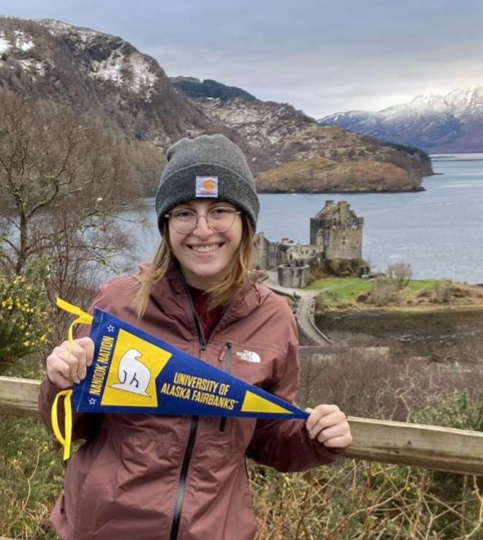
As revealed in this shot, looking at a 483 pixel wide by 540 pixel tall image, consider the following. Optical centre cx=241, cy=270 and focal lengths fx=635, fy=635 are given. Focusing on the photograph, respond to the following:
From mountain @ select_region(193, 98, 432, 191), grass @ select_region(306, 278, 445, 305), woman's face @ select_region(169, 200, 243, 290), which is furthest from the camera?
mountain @ select_region(193, 98, 432, 191)

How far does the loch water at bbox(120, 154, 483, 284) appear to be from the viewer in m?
63.5

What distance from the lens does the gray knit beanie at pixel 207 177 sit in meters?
1.86

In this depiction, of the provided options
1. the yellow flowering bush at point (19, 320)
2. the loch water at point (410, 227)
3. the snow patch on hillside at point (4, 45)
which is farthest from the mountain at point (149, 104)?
the yellow flowering bush at point (19, 320)

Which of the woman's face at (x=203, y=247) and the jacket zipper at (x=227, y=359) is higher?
the woman's face at (x=203, y=247)

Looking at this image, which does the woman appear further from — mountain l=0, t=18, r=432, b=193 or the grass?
the grass

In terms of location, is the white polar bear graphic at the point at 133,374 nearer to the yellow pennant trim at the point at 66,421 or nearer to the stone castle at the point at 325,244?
the yellow pennant trim at the point at 66,421

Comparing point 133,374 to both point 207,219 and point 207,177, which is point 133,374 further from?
point 207,177

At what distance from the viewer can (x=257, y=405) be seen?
1.74 metres

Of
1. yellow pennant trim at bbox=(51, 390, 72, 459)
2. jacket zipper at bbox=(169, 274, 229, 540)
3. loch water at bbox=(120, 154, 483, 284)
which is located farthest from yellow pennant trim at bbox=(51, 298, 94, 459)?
loch water at bbox=(120, 154, 483, 284)

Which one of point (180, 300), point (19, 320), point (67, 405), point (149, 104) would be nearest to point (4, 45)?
point (149, 104)

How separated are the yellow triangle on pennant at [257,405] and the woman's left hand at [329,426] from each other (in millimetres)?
121

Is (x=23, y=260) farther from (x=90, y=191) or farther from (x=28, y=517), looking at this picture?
(x=28, y=517)

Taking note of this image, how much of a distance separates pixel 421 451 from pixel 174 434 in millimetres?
916

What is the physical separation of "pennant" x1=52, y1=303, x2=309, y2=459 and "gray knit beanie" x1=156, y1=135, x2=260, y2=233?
428 millimetres
